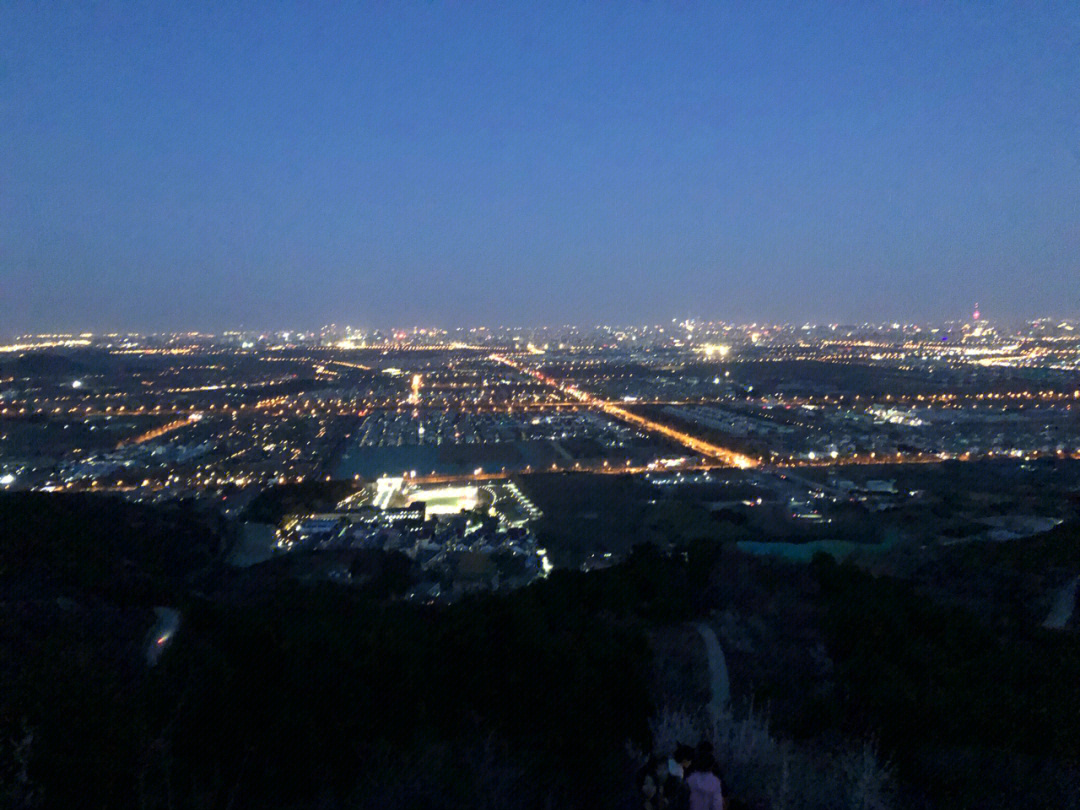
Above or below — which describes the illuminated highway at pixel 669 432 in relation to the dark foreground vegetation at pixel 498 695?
below

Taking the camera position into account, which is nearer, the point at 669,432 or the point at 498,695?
the point at 498,695

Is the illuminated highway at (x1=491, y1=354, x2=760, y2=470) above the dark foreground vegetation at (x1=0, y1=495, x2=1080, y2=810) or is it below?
below

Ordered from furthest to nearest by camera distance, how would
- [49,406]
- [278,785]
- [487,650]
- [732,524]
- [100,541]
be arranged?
[49,406] → [732,524] → [100,541] → [487,650] → [278,785]

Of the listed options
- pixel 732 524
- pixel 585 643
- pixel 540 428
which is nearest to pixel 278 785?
pixel 585 643

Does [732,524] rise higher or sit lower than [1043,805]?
lower

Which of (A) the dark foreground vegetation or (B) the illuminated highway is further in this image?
(B) the illuminated highway

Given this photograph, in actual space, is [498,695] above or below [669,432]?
above

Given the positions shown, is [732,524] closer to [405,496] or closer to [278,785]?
[405,496]

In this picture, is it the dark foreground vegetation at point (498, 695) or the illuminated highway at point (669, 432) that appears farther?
the illuminated highway at point (669, 432)
